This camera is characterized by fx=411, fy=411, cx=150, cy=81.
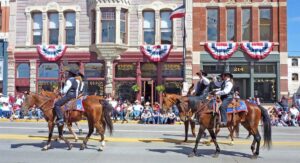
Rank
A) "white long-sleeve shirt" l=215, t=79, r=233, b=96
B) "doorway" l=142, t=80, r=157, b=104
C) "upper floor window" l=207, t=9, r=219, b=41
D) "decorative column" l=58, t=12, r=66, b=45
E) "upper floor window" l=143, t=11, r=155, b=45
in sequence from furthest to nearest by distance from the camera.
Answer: "decorative column" l=58, t=12, r=66, b=45 < "upper floor window" l=143, t=11, r=155, b=45 < "upper floor window" l=207, t=9, r=219, b=41 < "doorway" l=142, t=80, r=157, b=104 < "white long-sleeve shirt" l=215, t=79, r=233, b=96

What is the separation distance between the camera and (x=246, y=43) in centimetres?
3084

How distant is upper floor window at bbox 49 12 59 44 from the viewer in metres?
32.8

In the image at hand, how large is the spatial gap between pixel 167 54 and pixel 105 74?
4997 millimetres

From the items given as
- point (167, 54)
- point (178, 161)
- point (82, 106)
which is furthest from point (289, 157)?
point (167, 54)

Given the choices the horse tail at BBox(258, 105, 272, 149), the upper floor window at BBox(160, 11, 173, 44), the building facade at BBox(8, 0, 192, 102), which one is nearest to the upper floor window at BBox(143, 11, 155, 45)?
the building facade at BBox(8, 0, 192, 102)

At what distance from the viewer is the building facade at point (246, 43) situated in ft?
102

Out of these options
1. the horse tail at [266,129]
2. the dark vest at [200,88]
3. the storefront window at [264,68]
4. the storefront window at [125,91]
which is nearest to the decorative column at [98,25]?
the storefront window at [125,91]

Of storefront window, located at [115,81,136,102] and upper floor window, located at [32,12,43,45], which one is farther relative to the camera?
upper floor window, located at [32,12,43,45]

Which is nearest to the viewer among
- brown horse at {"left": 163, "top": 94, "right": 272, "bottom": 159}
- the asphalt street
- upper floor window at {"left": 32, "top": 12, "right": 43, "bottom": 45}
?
the asphalt street

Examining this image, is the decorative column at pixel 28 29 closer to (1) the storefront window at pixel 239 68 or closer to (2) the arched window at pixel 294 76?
(1) the storefront window at pixel 239 68

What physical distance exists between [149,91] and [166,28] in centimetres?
507

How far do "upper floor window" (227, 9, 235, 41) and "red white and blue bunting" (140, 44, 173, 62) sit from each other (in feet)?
15.3

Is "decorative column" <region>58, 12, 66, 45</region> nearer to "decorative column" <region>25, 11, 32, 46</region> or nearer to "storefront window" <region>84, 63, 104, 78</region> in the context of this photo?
"decorative column" <region>25, 11, 32, 46</region>

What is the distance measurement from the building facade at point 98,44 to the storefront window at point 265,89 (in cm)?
530
